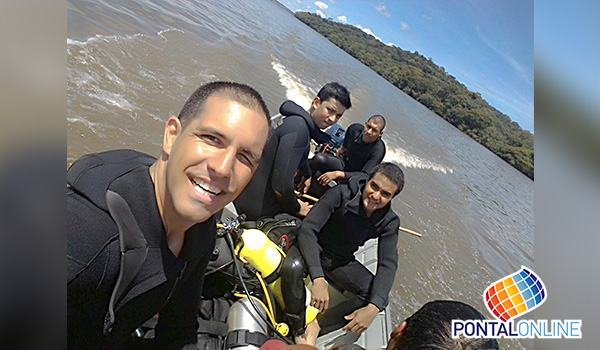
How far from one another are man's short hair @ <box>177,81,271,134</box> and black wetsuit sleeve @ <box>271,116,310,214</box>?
1.06 meters

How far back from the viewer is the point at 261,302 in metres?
1.66

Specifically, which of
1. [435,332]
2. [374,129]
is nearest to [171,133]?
[435,332]

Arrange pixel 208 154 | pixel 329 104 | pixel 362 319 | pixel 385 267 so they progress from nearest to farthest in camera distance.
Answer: pixel 208 154 → pixel 362 319 → pixel 385 267 → pixel 329 104

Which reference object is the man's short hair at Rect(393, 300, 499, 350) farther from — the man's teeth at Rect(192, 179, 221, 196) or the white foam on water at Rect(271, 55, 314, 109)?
the white foam on water at Rect(271, 55, 314, 109)

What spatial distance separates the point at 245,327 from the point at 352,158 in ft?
7.50

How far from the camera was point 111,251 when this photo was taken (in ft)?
2.31

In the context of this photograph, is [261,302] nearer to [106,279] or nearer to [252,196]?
[252,196]

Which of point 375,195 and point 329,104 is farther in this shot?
point 329,104

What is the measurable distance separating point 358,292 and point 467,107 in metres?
16.3

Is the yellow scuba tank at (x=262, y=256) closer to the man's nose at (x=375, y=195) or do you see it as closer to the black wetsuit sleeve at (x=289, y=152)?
the black wetsuit sleeve at (x=289, y=152)

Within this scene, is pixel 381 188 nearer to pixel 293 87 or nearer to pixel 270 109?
pixel 270 109

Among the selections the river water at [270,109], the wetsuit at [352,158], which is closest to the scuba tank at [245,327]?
the wetsuit at [352,158]

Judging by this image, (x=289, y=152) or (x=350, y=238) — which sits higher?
(x=289, y=152)

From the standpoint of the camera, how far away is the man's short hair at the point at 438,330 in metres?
0.87
